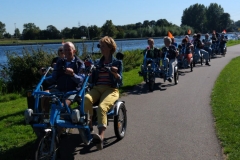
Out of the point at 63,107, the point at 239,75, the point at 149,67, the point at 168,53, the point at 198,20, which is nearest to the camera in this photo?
the point at 63,107

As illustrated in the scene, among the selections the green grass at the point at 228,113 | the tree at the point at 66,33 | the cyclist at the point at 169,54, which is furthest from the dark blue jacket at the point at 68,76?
the tree at the point at 66,33

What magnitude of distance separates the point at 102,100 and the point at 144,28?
49.4 metres

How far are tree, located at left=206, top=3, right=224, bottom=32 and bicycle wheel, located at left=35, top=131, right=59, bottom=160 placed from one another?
10074 cm

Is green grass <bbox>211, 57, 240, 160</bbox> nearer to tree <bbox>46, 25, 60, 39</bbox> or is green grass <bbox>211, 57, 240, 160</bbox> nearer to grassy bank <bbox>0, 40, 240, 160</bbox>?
grassy bank <bbox>0, 40, 240, 160</bbox>

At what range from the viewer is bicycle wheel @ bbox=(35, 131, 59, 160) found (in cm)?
465

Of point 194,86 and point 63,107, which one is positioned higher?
point 63,107

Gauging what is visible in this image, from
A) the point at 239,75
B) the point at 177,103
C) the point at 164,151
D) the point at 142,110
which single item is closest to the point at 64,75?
the point at 164,151

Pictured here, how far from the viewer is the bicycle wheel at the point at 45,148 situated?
465 cm

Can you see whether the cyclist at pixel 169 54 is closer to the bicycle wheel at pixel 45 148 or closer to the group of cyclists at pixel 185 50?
the group of cyclists at pixel 185 50

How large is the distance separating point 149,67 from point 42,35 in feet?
107

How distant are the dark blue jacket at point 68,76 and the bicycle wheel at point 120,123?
90 centimetres

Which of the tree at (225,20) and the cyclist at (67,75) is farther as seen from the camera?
the tree at (225,20)

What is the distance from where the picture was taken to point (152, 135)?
6.57m

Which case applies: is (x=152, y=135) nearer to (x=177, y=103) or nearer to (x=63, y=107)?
(x=63, y=107)
